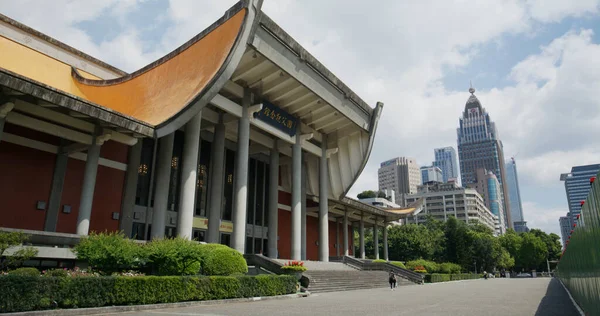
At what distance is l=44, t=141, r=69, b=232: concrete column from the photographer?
16359mm

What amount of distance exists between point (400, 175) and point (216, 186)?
165 m

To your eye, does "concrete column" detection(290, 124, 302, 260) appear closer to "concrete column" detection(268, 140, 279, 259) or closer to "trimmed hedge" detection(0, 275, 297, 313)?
"concrete column" detection(268, 140, 279, 259)

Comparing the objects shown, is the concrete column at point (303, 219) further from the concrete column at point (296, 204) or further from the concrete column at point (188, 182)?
the concrete column at point (188, 182)

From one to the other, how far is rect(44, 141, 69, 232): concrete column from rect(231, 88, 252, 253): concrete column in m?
7.63

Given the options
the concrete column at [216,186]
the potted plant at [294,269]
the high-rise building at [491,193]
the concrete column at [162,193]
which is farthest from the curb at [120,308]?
the high-rise building at [491,193]

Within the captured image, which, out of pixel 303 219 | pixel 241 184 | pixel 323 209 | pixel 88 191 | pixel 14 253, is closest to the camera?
pixel 14 253

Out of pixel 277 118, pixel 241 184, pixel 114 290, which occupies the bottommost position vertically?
pixel 114 290

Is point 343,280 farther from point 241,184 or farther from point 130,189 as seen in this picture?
point 130,189

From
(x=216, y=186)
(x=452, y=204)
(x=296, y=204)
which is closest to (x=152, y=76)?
(x=216, y=186)

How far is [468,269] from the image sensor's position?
2336 inches

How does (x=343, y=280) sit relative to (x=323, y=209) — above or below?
below

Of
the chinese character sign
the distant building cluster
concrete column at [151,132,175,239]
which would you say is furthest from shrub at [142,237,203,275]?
the distant building cluster

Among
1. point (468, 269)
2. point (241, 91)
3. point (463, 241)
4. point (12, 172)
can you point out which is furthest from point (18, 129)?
point (468, 269)

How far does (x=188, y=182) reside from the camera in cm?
1773
